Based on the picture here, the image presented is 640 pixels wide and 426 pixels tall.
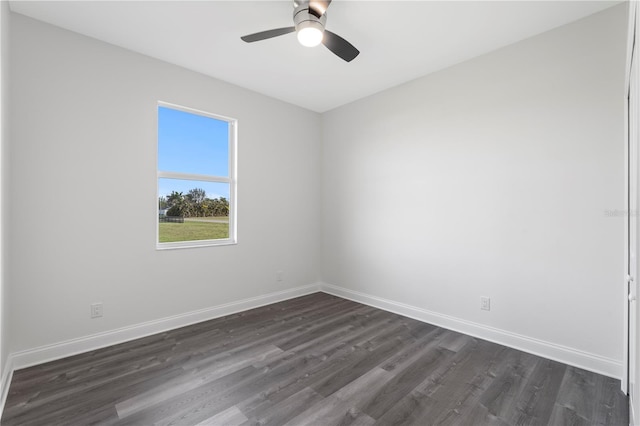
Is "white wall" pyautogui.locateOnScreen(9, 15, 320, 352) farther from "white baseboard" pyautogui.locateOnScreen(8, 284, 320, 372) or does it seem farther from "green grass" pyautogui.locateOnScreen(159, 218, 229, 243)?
"green grass" pyautogui.locateOnScreen(159, 218, 229, 243)

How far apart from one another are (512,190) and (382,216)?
148cm

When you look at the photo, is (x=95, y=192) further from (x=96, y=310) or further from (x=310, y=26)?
(x=310, y=26)

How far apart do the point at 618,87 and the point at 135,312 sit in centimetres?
455

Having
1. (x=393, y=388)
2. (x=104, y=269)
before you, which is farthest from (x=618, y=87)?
(x=104, y=269)

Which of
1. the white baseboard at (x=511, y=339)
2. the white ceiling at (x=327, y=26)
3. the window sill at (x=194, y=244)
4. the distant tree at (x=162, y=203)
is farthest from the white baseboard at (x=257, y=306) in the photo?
the white ceiling at (x=327, y=26)

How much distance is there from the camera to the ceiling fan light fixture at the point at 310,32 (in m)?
2.16

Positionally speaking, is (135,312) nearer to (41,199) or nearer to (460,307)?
(41,199)

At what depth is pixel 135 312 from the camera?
2895mm

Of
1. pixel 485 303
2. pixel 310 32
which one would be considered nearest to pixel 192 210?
pixel 310 32

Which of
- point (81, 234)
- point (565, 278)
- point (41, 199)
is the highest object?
point (41, 199)

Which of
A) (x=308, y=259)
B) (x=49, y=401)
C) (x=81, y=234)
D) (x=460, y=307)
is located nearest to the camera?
(x=49, y=401)

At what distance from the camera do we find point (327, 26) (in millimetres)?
2498

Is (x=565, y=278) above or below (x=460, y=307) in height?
above

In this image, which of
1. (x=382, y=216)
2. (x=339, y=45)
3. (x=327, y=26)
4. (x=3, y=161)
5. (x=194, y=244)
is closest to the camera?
(x=3, y=161)
